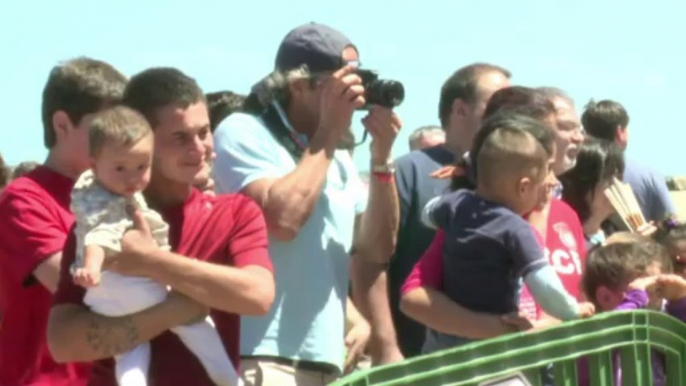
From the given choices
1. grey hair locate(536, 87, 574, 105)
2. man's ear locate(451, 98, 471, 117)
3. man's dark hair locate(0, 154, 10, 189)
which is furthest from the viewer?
man's dark hair locate(0, 154, 10, 189)

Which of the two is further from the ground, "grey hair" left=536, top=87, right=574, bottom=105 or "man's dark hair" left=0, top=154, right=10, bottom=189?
"grey hair" left=536, top=87, right=574, bottom=105

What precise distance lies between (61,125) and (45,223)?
0.34 metres

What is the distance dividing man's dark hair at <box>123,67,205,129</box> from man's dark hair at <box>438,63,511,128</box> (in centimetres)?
226

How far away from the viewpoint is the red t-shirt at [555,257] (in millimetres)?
5352

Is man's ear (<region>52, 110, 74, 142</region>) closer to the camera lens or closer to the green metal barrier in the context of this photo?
the camera lens

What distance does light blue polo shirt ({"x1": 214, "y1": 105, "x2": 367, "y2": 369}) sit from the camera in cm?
557

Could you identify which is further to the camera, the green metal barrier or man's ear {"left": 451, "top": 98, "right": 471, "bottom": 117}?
man's ear {"left": 451, "top": 98, "right": 471, "bottom": 117}

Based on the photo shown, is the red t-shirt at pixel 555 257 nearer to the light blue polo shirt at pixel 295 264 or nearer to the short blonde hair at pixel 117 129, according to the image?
Result: the light blue polo shirt at pixel 295 264

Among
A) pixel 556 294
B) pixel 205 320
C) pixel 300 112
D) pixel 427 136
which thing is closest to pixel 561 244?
pixel 556 294

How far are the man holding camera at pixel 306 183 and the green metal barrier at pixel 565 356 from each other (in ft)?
4.39

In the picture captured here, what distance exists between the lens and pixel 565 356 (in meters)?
4.21

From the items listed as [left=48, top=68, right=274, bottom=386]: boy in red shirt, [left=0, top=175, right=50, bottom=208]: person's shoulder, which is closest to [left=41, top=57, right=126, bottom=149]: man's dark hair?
[left=0, top=175, right=50, bottom=208]: person's shoulder

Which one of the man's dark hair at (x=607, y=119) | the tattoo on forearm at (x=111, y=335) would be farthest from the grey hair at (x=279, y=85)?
the man's dark hair at (x=607, y=119)

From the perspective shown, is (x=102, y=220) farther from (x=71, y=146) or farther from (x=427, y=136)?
(x=427, y=136)
